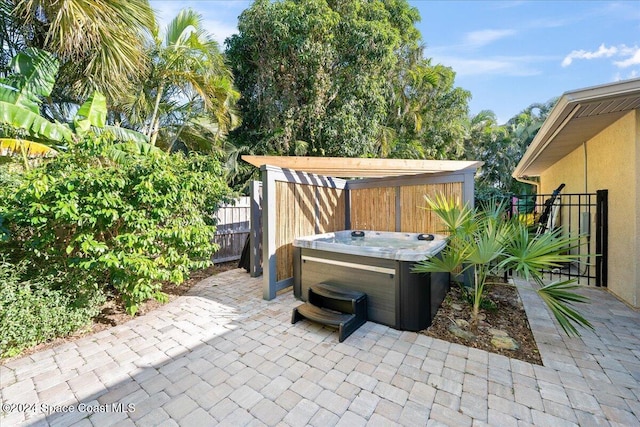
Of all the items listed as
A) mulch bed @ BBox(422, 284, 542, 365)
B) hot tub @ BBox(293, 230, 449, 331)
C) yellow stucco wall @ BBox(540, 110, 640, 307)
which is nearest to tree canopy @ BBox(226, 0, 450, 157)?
hot tub @ BBox(293, 230, 449, 331)

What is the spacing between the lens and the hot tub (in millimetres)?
3633

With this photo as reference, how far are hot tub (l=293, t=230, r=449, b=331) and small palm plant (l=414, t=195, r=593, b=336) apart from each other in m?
0.26

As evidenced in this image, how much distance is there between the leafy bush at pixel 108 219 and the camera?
322 centimetres

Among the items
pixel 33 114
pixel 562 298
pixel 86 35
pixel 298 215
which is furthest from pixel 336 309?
pixel 86 35

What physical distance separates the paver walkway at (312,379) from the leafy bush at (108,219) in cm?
94

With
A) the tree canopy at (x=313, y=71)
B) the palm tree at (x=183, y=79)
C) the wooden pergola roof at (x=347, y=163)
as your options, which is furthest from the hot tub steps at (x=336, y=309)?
the tree canopy at (x=313, y=71)

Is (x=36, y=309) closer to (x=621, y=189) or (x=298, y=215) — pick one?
(x=298, y=215)

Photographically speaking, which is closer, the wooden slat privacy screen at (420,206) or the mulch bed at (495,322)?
the mulch bed at (495,322)

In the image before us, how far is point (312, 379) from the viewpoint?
268 cm

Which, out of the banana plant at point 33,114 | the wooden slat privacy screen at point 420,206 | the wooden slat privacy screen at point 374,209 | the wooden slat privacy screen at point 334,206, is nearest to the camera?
the banana plant at point 33,114

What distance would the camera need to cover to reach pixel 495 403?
2.34m

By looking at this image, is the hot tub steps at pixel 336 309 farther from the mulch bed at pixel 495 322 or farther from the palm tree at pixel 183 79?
the palm tree at pixel 183 79

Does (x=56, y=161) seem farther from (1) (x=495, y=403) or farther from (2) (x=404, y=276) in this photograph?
(1) (x=495, y=403)

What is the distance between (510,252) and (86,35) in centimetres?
831
